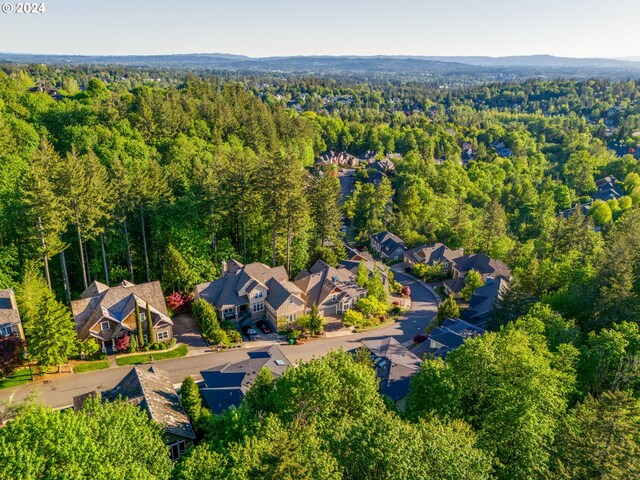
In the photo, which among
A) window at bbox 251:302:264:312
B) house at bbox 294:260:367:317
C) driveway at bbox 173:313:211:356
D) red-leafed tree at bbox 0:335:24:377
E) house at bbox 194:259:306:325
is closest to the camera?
red-leafed tree at bbox 0:335:24:377

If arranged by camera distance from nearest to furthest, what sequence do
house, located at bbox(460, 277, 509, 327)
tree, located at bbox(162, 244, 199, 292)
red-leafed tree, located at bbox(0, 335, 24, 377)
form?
red-leafed tree, located at bbox(0, 335, 24, 377) → tree, located at bbox(162, 244, 199, 292) → house, located at bbox(460, 277, 509, 327)

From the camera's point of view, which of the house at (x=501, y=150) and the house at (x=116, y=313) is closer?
the house at (x=116, y=313)

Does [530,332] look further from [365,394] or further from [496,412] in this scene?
[365,394]

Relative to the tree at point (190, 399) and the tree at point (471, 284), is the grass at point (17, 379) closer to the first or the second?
the tree at point (190, 399)

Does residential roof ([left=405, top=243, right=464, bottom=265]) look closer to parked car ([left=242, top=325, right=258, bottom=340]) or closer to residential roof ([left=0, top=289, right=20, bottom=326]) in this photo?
parked car ([left=242, top=325, right=258, bottom=340])

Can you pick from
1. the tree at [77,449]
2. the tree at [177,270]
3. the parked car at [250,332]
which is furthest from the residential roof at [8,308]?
the tree at [77,449]

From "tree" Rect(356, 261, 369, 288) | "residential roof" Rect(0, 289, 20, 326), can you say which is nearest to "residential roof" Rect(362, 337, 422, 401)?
"tree" Rect(356, 261, 369, 288)
